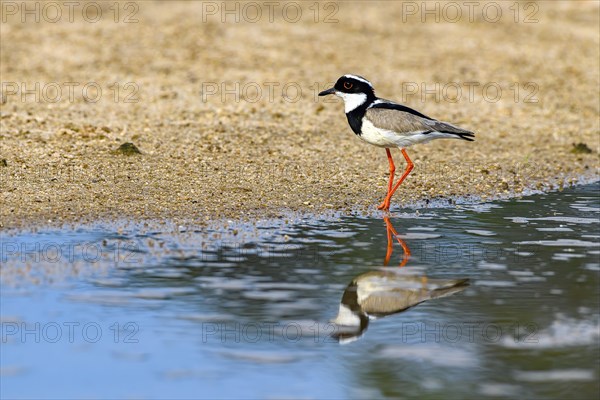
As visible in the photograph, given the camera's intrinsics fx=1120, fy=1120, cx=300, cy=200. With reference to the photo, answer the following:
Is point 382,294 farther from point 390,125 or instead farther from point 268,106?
point 268,106

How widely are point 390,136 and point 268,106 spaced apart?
192 inches

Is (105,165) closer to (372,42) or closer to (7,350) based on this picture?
(7,350)

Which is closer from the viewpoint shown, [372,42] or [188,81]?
[188,81]

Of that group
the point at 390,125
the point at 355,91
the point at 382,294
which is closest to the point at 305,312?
the point at 382,294

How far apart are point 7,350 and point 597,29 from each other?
18.2 meters

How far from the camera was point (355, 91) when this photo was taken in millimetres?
11070

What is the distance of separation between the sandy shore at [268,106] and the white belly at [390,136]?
0.59 m

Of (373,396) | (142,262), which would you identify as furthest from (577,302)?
(142,262)

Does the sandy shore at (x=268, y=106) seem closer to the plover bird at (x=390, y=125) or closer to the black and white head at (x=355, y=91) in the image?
the plover bird at (x=390, y=125)

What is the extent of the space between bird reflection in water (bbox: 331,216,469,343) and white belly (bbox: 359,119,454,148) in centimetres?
250

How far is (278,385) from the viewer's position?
588 centimetres

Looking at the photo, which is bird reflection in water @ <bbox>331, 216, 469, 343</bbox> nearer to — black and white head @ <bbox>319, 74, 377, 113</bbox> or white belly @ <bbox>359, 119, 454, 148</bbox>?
white belly @ <bbox>359, 119, 454, 148</bbox>

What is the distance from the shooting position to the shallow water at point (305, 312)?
19.7 feet

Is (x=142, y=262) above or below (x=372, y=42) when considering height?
below
